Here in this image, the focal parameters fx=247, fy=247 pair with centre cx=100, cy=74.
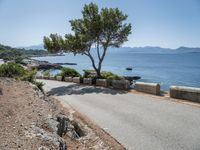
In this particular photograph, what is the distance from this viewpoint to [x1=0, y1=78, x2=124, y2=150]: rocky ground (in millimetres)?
6082

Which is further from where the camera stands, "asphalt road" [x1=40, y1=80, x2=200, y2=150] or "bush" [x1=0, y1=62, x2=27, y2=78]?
"bush" [x1=0, y1=62, x2=27, y2=78]

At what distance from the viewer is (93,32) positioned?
994 inches

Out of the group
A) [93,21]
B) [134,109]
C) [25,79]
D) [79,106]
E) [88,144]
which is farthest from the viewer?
[93,21]

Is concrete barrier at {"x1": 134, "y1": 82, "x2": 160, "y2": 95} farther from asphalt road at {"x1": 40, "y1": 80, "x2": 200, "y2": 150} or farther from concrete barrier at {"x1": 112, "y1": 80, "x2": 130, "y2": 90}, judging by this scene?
concrete barrier at {"x1": 112, "y1": 80, "x2": 130, "y2": 90}

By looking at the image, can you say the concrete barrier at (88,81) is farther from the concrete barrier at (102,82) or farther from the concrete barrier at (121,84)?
the concrete barrier at (121,84)

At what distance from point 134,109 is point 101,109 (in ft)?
5.84

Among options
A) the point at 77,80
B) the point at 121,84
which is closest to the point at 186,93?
the point at 121,84

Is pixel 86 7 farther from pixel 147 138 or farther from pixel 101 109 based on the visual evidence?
pixel 147 138

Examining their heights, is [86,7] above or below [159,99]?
above

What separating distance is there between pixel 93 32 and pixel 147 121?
1646 centimetres

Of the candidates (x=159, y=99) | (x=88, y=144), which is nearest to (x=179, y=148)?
(x=88, y=144)

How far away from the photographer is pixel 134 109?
1256 cm

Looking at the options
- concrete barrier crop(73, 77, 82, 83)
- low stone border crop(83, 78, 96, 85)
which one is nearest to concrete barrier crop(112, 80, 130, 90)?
low stone border crop(83, 78, 96, 85)

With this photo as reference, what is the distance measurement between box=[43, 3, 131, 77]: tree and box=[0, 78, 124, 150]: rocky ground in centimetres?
1528
